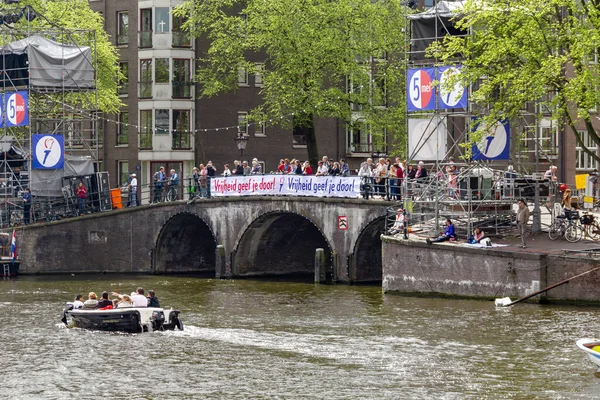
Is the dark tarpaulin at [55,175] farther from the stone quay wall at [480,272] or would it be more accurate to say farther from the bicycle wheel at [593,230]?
the bicycle wheel at [593,230]

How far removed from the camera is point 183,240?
221ft

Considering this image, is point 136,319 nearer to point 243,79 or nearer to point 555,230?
point 555,230

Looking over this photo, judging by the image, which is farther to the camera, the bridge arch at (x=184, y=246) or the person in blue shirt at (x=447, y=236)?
the bridge arch at (x=184, y=246)

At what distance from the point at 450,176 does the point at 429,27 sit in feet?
20.5

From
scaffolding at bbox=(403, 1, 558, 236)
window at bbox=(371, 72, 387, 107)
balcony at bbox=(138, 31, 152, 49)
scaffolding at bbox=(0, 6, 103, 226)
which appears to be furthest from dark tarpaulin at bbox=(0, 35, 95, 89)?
scaffolding at bbox=(403, 1, 558, 236)

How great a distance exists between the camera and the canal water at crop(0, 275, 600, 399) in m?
32.2

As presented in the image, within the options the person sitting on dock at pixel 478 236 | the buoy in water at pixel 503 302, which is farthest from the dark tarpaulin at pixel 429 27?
the buoy in water at pixel 503 302

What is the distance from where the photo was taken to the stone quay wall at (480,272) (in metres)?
44.2

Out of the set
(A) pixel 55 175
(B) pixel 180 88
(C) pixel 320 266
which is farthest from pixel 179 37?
(C) pixel 320 266

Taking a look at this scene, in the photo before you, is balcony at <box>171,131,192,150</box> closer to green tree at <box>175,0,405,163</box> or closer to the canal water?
green tree at <box>175,0,405,163</box>

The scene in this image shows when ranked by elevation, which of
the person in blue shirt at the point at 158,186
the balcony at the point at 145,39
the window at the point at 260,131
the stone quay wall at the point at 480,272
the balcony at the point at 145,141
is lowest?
the stone quay wall at the point at 480,272

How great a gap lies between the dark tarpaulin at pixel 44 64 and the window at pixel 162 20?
12.0m

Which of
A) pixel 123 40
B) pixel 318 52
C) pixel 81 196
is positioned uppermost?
pixel 123 40

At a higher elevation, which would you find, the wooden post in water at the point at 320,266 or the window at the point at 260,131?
the window at the point at 260,131
